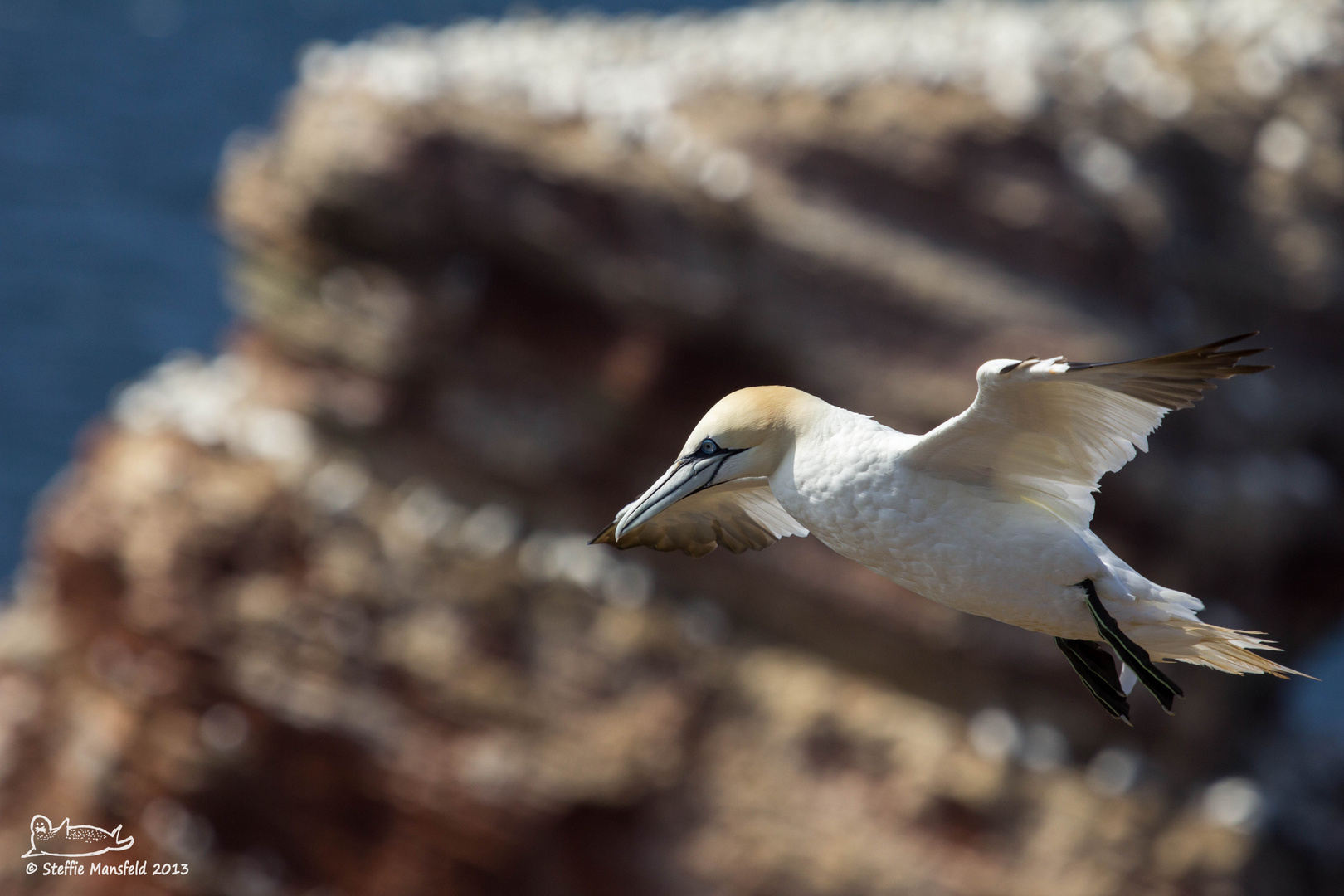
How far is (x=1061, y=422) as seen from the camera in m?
2.81

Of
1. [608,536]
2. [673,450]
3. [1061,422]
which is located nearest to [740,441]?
[608,536]

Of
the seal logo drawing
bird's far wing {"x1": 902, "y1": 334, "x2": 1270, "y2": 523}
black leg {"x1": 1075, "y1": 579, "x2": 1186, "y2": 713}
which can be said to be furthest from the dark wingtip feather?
the seal logo drawing

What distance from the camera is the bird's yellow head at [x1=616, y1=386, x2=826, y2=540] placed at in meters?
2.92

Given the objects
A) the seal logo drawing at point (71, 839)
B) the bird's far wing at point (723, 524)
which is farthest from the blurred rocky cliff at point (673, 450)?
the bird's far wing at point (723, 524)

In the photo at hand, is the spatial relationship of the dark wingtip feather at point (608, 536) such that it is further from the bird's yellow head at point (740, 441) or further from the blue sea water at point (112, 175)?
the blue sea water at point (112, 175)

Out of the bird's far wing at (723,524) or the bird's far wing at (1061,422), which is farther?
the bird's far wing at (723,524)

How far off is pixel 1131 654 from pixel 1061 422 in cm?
49

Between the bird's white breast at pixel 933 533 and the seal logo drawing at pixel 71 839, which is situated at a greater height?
the seal logo drawing at pixel 71 839

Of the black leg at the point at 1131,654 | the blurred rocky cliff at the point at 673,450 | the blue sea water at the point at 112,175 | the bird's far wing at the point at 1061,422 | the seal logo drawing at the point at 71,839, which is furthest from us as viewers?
the blue sea water at the point at 112,175

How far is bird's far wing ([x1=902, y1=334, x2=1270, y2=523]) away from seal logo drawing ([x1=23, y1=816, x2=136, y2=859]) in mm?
9419

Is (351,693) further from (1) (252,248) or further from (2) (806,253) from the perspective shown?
(2) (806,253)

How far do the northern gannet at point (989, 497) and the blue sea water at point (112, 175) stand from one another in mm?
15841

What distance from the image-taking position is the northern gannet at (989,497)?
9.09 ft

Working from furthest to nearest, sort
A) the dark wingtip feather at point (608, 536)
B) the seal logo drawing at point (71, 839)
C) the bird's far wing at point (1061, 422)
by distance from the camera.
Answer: the seal logo drawing at point (71, 839) → the dark wingtip feather at point (608, 536) → the bird's far wing at point (1061, 422)
